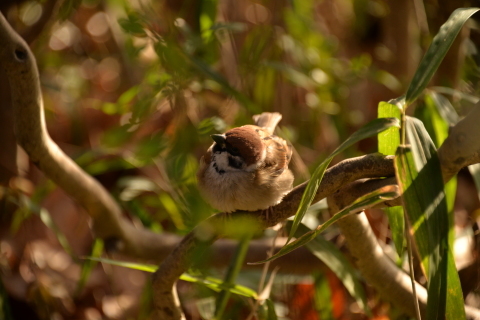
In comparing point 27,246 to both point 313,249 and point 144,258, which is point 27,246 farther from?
point 313,249

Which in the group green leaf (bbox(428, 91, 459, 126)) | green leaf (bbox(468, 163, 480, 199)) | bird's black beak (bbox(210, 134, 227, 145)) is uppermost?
green leaf (bbox(428, 91, 459, 126))

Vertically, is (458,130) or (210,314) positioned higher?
(458,130)

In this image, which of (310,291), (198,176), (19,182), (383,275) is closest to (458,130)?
(383,275)

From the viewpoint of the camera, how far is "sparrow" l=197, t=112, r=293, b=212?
191cm

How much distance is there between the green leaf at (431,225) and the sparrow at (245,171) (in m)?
0.70

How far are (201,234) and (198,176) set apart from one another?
0.61 meters

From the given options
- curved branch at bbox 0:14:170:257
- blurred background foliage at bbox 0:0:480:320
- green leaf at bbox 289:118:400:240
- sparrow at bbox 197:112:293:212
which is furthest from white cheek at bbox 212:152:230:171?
green leaf at bbox 289:118:400:240

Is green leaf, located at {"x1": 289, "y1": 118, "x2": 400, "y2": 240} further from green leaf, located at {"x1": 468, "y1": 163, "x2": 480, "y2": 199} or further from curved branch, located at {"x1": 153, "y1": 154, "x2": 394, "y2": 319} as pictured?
green leaf, located at {"x1": 468, "y1": 163, "x2": 480, "y2": 199}

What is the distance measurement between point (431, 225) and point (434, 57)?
434 mm

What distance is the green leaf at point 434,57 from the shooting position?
1.26 m

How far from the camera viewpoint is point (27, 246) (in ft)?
9.68

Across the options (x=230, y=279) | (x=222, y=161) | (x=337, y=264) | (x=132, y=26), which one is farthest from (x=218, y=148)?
(x=132, y=26)

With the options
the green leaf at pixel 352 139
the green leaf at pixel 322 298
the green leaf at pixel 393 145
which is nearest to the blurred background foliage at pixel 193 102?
the green leaf at pixel 322 298

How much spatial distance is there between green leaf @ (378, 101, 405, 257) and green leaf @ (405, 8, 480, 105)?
6 centimetres
